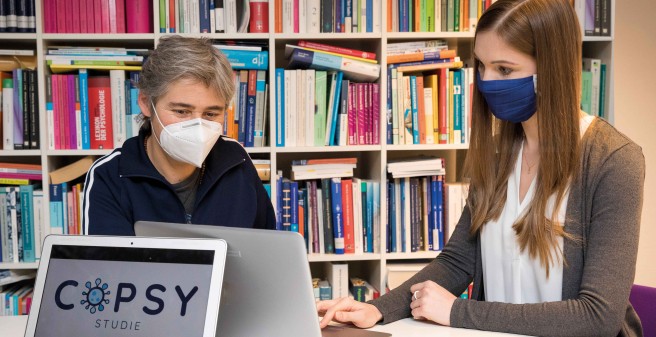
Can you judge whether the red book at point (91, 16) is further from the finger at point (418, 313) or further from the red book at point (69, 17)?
the finger at point (418, 313)

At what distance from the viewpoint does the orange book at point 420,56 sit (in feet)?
9.04

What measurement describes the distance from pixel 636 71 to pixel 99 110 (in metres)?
2.52

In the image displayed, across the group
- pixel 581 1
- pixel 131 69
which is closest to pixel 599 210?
pixel 581 1

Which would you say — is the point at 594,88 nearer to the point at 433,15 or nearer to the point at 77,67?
the point at 433,15

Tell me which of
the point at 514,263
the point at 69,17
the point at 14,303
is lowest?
the point at 14,303

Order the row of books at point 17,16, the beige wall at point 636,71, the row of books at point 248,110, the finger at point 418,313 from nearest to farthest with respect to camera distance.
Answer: the finger at point 418,313 < the row of books at point 17,16 < the row of books at point 248,110 < the beige wall at point 636,71

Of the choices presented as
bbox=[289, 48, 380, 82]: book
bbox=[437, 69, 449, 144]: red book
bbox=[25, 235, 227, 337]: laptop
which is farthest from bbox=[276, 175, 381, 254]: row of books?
bbox=[25, 235, 227, 337]: laptop

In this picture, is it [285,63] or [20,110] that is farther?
[285,63]

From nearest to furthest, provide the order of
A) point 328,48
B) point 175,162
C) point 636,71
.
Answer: point 175,162, point 328,48, point 636,71

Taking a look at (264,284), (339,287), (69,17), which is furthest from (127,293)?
A: (69,17)

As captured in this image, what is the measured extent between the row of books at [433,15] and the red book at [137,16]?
3.09 feet

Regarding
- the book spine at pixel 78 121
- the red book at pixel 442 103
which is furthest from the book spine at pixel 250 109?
the red book at pixel 442 103

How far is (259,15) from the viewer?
8.86ft

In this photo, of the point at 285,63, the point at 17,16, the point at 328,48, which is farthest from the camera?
the point at 285,63
